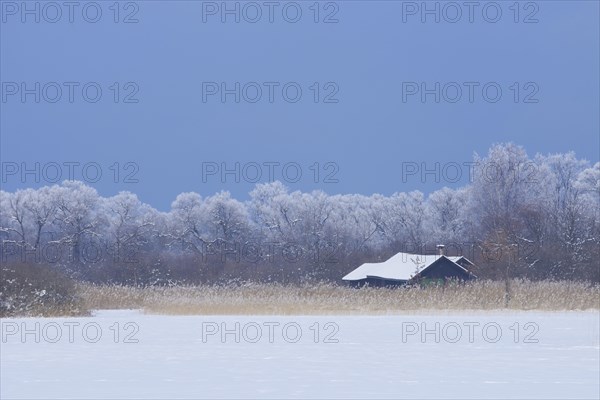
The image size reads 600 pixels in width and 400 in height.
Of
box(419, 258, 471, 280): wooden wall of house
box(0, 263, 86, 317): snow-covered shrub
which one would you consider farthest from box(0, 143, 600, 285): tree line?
box(0, 263, 86, 317): snow-covered shrub

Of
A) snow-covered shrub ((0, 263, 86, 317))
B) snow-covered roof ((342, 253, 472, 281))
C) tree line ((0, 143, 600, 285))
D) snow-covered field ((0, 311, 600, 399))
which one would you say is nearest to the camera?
snow-covered field ((0, 311, 600, 399))

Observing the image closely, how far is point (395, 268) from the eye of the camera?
37312 mm

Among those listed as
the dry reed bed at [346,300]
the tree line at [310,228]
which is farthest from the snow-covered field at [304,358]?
the tree line at [310,228]

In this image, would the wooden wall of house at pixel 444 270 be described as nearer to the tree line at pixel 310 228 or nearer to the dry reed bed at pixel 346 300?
the tree line at pixel 310 228

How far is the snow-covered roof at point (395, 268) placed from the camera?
36.1 meters

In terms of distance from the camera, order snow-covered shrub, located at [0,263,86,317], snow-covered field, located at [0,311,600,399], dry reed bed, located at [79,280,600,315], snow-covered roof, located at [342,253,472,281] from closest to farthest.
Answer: snow-covered field, located at [0,311,600,399], snow-covered shrub, located at [0,263,86,317], dry reed bed, located at [79,280,600,315], snow-covered roof, located at [342,253,472,281]

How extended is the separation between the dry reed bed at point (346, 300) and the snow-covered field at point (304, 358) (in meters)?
2.04

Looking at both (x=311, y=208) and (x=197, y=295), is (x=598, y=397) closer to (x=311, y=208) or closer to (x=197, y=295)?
(x=197, y=295)

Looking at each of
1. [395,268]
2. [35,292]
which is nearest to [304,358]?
[35,292]

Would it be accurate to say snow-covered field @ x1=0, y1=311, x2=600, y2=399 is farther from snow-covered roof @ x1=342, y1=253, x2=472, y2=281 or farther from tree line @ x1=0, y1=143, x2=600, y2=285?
snow-covered roof @ x1=342, y1=253, x2=472, y2=281

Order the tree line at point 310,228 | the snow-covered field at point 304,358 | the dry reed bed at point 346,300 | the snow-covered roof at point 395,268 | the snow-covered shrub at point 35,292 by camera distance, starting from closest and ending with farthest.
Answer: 1. the snow-covered field at point 304,358
2. the snow-covered shrub at point 35,292
3. the dry reed bed at point 346,300
4. the snow-covered roof at point 395,268
5. the tree line at point 310,228

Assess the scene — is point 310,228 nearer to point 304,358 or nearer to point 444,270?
point 444,270

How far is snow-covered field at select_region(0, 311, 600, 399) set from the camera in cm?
917

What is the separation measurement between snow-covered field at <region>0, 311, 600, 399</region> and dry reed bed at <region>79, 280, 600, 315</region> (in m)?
2.04
